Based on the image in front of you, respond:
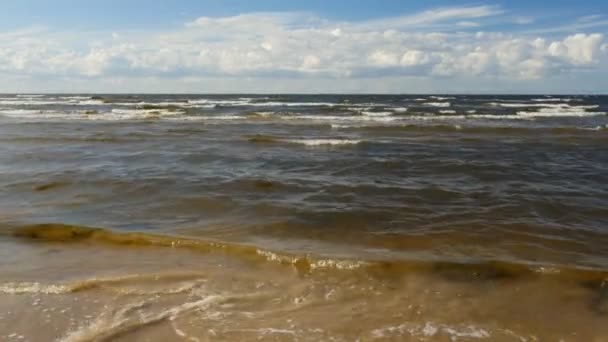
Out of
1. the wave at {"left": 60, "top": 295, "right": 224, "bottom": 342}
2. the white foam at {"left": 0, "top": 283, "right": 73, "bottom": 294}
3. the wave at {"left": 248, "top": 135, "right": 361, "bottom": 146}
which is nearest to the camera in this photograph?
the wave at {"left": 60, "top": 295, "right": 224, "bottom": 342}

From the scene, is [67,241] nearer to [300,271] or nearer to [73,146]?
[300,271]

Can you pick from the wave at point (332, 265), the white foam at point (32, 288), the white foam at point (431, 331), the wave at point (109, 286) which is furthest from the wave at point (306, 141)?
the white foam at point (431, 331)

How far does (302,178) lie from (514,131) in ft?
64.1

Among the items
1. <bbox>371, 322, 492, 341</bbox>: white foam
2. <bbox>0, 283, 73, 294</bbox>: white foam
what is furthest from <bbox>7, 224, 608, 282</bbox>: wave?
<bbox>371, 322, 492, 341</bbox>: white foam

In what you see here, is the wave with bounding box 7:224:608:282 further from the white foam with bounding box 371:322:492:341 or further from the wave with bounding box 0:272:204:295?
the white foam with bounding box 371:322:492:341

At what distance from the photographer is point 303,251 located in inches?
284

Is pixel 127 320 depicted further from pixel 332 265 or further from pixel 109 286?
pixel 332 265

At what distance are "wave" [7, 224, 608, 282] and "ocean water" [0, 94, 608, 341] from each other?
3 cm

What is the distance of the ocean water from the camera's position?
16.3 feet

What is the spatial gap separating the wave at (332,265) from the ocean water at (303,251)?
0.03m

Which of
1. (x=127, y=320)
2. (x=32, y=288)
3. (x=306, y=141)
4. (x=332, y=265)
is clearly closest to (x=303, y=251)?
(x=332, y=265)

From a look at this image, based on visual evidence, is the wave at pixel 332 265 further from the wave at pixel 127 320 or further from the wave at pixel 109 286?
the wave at pixel 127 320

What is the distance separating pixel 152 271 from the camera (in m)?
6.39

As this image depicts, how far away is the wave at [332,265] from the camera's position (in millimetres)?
6183
